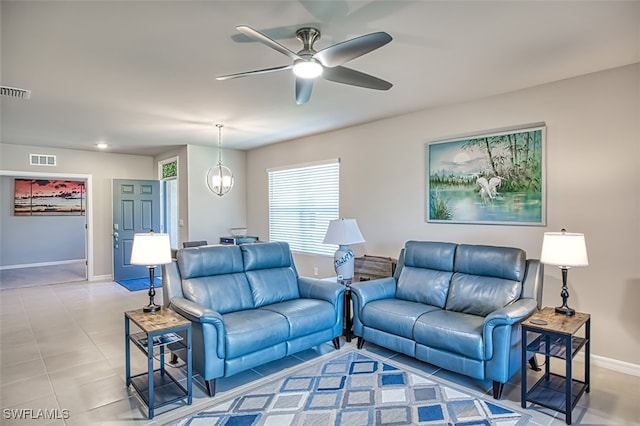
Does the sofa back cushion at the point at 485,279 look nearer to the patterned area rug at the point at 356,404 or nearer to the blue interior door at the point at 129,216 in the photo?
the patterned area rug at the point at 356,404

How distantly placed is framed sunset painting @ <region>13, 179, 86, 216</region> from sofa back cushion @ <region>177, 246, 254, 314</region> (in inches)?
318

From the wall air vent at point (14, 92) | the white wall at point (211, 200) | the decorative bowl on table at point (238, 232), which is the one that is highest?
the wall air vent at point (14, 92)

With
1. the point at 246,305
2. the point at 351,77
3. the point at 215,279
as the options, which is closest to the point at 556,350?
the point at 351,77

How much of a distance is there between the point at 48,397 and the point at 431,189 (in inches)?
162

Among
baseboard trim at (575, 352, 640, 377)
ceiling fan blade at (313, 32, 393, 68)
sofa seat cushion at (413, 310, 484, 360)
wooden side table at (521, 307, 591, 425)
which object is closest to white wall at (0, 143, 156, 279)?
ceiling fan blade at (313, 32, 393, 68)

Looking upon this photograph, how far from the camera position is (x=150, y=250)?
289cm

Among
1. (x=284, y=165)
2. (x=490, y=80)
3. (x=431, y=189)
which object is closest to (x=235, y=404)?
(x=431, y=189)

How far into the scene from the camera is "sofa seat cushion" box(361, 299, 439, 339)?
10.6 ft

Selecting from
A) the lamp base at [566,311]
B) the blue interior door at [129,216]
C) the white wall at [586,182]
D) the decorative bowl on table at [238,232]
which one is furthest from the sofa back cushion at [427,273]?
the blue interior door at [129,216]

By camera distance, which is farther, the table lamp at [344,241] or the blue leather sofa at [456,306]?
the table lamp at [344,241]

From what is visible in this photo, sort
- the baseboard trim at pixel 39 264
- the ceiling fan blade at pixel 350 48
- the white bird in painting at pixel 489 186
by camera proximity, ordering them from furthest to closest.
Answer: the baseboard trim at pixel 39 264
the white bird in painting at pixel 489 186
the ceiling fan blade at pixel 350 48

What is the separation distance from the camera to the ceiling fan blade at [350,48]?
2.04m

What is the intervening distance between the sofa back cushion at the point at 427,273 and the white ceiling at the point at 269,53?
1.64 meters

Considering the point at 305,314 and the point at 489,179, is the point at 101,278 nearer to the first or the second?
the point at 305,314
